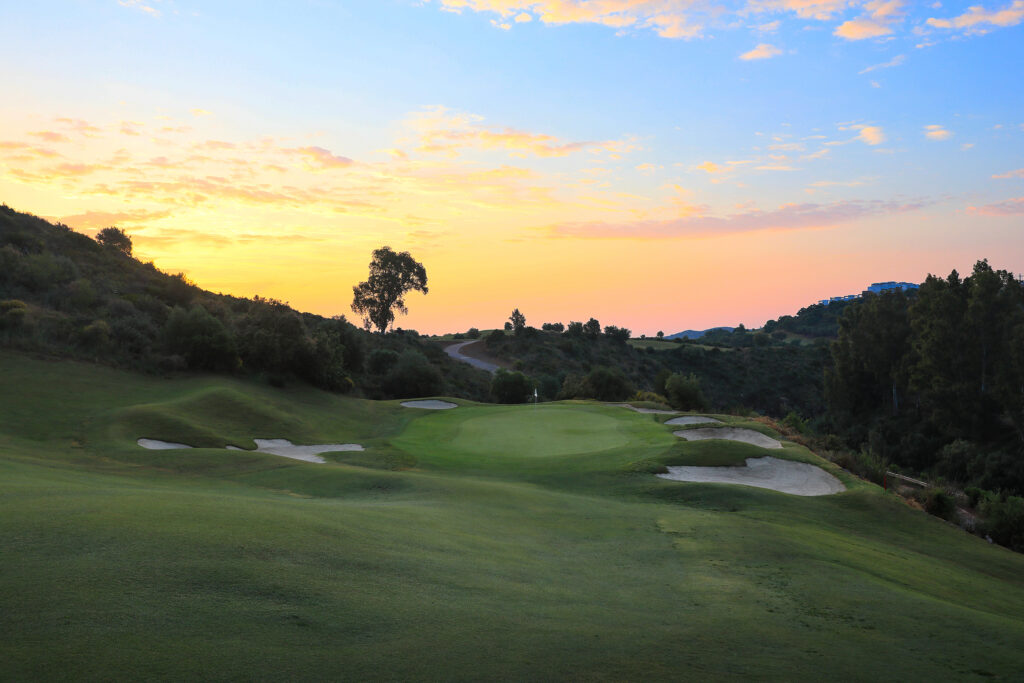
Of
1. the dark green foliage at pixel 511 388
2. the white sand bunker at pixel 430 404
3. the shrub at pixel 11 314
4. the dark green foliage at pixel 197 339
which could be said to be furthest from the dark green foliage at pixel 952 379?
the shrub at pixel 11 314

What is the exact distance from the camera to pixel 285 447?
81.4ft

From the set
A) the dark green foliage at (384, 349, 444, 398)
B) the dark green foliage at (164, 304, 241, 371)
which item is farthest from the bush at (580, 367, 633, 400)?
the dark green foliage at (164, 304, 241, 371)

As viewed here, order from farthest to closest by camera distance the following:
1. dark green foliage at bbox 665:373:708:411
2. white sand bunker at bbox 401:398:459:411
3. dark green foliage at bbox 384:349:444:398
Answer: dark green foliage at bbox 665:373:708:411, dark green foliage at bbox 384:349:444:398, white sand bunker at bbox 401:398:459:411

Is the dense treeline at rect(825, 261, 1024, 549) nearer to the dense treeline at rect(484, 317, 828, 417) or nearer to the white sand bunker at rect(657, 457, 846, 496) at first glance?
the dense treeline at rect(484, 317, 828, 417)

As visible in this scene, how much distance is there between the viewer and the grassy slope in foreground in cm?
563

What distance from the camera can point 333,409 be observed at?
118 ft

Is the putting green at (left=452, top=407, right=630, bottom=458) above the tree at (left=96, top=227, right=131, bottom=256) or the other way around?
the other way around

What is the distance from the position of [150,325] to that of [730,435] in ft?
99.6

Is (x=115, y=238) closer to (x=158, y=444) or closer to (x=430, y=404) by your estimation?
(x=430, y=404)

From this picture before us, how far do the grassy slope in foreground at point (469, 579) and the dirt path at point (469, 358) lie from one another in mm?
56979

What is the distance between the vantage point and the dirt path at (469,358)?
80.9 meters

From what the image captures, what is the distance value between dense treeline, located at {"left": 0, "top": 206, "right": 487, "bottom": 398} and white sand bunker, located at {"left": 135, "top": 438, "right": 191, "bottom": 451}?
1277 centimetres

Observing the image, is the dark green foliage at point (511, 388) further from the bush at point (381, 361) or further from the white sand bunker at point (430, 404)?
the white sand bunker at point (430, 404)

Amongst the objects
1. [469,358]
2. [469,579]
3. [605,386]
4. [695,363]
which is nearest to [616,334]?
[695,363]
